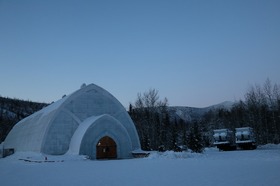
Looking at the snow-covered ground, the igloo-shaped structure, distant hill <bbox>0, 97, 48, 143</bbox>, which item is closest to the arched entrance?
the igloo-shaped structure

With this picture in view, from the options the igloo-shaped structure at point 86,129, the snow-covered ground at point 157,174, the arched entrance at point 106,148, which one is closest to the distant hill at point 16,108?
the igloo-shaped structure at point 86,129

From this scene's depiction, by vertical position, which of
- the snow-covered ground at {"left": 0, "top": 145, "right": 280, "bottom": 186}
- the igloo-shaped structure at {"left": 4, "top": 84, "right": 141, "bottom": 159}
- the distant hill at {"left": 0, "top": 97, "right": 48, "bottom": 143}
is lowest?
the snow-covered ground at {"left": 0, "top": 145, "right": 280, "bottom": 186}

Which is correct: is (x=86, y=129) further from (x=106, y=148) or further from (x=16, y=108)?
(x=16, y=108)

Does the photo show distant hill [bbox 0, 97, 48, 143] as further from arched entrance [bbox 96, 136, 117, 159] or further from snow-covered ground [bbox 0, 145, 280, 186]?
snow-covered ground [bbox 0, 145, 280, 186]

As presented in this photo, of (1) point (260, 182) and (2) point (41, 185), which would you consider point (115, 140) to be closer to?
(2) point (41, 185)

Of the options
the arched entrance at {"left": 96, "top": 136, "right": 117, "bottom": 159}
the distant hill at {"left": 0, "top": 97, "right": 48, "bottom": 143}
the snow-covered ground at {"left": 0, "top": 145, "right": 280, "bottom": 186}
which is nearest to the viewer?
the snow-covered ground at {"left": 0, "top": 145, "right": 280, "bottom": 186}

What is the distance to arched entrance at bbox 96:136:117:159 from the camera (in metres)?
28.2

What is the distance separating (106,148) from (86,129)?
14.3ft

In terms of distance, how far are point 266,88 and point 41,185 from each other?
52.4 m

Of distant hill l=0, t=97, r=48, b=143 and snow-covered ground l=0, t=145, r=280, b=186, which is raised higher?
distant hill l=0, t=97, r=48, b=143

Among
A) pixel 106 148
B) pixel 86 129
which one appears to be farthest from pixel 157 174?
pixel 106 148

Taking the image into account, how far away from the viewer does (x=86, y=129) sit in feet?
83.6

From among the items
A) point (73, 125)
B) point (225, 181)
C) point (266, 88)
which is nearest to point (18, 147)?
point (73, 125)

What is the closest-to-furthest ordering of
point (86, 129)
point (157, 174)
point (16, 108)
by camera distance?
1. point (157, 174)
2. point (86, 129)
3. point (16, 108)
